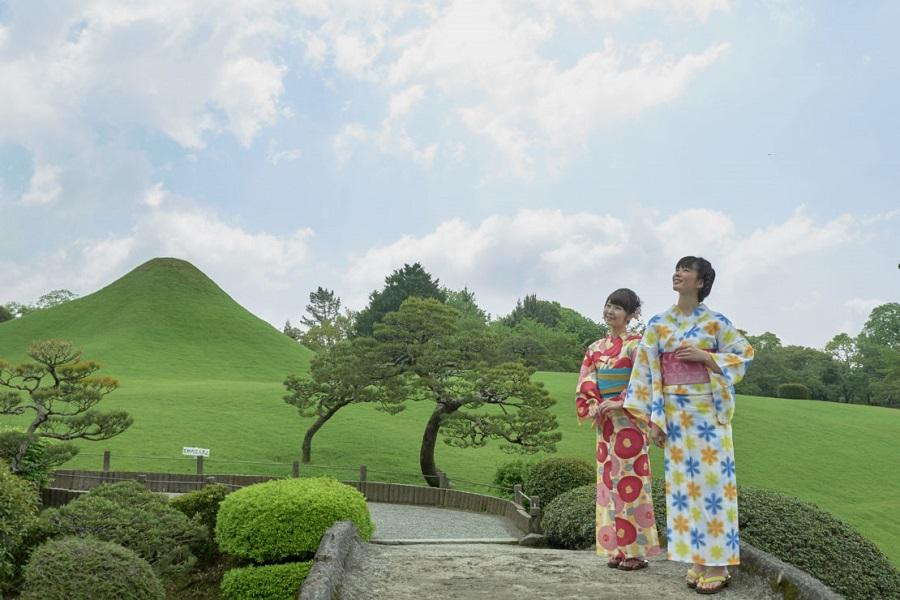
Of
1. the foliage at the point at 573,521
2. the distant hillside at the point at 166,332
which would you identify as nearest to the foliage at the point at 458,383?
the foliage at the point at 573,521

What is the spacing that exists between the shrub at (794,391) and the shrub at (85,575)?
55.3m

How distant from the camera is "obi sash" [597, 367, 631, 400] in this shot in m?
6.80

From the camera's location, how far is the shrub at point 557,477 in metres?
14.2

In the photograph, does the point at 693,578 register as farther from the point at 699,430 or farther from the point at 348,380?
the point at 348,380

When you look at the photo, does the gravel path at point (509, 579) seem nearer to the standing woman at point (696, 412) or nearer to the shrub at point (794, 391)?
the standing woman at point (696, 412)

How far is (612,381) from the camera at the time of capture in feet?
22.5

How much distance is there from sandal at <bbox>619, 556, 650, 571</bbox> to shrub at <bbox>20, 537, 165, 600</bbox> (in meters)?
4.52

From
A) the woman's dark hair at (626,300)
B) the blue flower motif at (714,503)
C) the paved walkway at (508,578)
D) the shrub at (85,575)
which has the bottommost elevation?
the shrub at (85,575)

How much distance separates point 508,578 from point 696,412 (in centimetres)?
198

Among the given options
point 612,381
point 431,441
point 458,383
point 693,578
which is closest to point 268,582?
point 612,381

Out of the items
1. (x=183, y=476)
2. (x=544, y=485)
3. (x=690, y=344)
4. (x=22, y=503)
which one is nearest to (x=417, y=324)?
→ (x=183, y=476)

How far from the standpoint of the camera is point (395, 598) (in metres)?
5.36

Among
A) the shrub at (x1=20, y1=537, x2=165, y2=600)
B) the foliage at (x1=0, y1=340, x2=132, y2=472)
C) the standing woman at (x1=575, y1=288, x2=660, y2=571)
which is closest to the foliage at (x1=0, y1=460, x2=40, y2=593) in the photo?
the shrub at (x1=20, y1=537, x2=165, y2=600)

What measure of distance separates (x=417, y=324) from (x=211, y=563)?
43.1 ft
